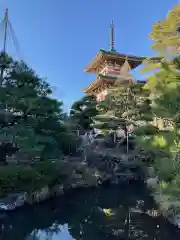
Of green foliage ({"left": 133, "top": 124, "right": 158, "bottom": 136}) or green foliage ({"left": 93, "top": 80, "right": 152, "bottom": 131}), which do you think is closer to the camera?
green foliage ({"left": 133, "top": 124, "right": 158, "bottom": 136})

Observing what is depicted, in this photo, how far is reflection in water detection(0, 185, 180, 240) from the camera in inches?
265

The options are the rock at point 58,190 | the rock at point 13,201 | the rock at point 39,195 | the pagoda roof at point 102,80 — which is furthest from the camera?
the pagoda roof at point 102,80

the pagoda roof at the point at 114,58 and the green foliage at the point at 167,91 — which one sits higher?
the pagoda roof at the point at 114,58

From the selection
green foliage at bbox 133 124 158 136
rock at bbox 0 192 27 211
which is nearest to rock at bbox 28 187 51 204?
rock at bbox 0 192 27 211

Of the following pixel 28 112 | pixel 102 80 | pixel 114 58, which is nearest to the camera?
pixel 28 112

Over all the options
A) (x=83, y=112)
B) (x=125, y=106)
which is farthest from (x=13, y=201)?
(x=83, y=112)

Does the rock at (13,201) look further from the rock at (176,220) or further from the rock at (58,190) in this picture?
A: the rock at (176,220)

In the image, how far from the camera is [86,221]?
791 cm

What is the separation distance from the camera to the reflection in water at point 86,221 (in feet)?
22.1

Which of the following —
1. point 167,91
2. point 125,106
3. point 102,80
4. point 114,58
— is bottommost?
point 167,91

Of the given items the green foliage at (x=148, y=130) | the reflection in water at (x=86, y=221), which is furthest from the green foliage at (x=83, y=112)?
the reflection in water at (x=86, y=221)

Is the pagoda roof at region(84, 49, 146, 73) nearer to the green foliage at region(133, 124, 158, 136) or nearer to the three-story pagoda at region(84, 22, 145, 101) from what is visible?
the three-story pagoda at region(84, 22, 145, 101)

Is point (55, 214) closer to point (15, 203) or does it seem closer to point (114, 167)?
point (15, 203)

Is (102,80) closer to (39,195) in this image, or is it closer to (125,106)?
(125,106)
